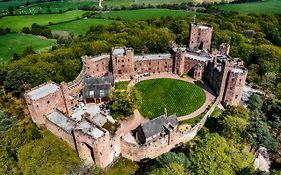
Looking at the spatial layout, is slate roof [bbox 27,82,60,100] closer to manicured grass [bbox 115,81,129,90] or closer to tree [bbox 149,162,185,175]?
manicured grass [bbox 115,81,129,90]

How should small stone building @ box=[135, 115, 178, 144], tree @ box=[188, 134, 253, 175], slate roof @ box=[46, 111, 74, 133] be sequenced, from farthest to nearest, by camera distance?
small stone building @ box=[135, 115, 178, 144] < slate roof @ box=[46, 111, 74, 133] < tree @ box=[188, 134, 253, 175]

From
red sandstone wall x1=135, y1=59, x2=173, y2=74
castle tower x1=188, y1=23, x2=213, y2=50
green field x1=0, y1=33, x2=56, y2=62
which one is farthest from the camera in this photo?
green field x1=0, y1=33, x2=56, y2=62

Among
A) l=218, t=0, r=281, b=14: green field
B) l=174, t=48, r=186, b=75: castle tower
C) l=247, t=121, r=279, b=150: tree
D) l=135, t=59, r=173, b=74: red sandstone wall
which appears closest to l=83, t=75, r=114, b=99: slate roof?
l=135, t=59, r=173, b=74: red sandstone wall

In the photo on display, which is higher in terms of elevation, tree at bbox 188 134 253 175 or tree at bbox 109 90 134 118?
tree at bbox 109 90 134 118

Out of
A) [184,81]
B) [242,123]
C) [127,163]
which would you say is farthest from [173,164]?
[184,81]

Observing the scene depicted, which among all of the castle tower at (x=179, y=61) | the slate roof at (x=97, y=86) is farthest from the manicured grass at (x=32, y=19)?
the castle tower at (x=179, y=61)

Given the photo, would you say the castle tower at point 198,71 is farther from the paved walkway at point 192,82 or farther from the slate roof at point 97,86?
the slate roof at point 97,86
